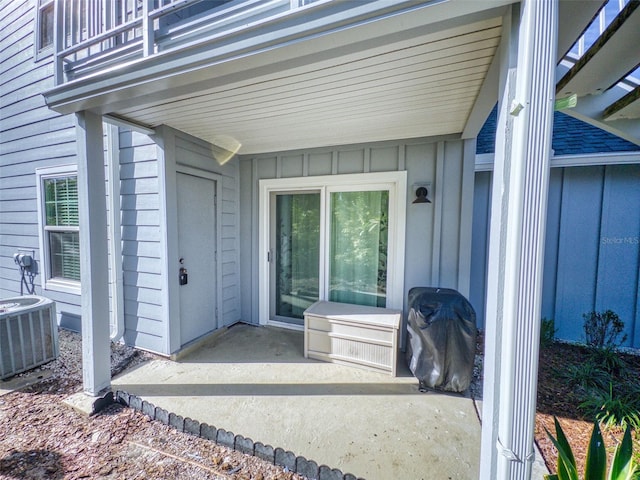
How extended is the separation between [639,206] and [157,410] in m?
5.55

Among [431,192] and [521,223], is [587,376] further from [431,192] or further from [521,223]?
[521,223]

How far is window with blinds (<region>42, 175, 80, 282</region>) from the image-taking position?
3.98 meters

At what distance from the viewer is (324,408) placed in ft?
8.01

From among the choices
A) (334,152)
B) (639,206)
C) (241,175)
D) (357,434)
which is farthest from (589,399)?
(241,175)

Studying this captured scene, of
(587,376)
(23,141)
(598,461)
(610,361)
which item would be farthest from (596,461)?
(23,141)

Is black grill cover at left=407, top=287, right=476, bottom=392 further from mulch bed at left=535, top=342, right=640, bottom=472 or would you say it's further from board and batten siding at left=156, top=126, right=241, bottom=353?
board and batten siding at left=156, top=126, right=241, bottom=353

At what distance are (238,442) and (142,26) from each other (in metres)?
2.96

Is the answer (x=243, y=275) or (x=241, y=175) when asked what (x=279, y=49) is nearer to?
(x=241, y=175)

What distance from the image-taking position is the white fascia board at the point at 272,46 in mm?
1258

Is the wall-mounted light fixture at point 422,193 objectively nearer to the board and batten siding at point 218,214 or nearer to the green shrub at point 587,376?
the green shrub at point 587,376

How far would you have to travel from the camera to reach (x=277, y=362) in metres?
3.22

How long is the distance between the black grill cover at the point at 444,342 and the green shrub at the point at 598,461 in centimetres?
129

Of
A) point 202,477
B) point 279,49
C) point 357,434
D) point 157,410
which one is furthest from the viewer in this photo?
point 157,410

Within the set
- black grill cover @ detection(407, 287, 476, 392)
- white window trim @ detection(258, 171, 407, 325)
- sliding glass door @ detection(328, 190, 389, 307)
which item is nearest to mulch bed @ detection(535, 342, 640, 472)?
black grill cover @ detection(407, 287, 476, 392)
